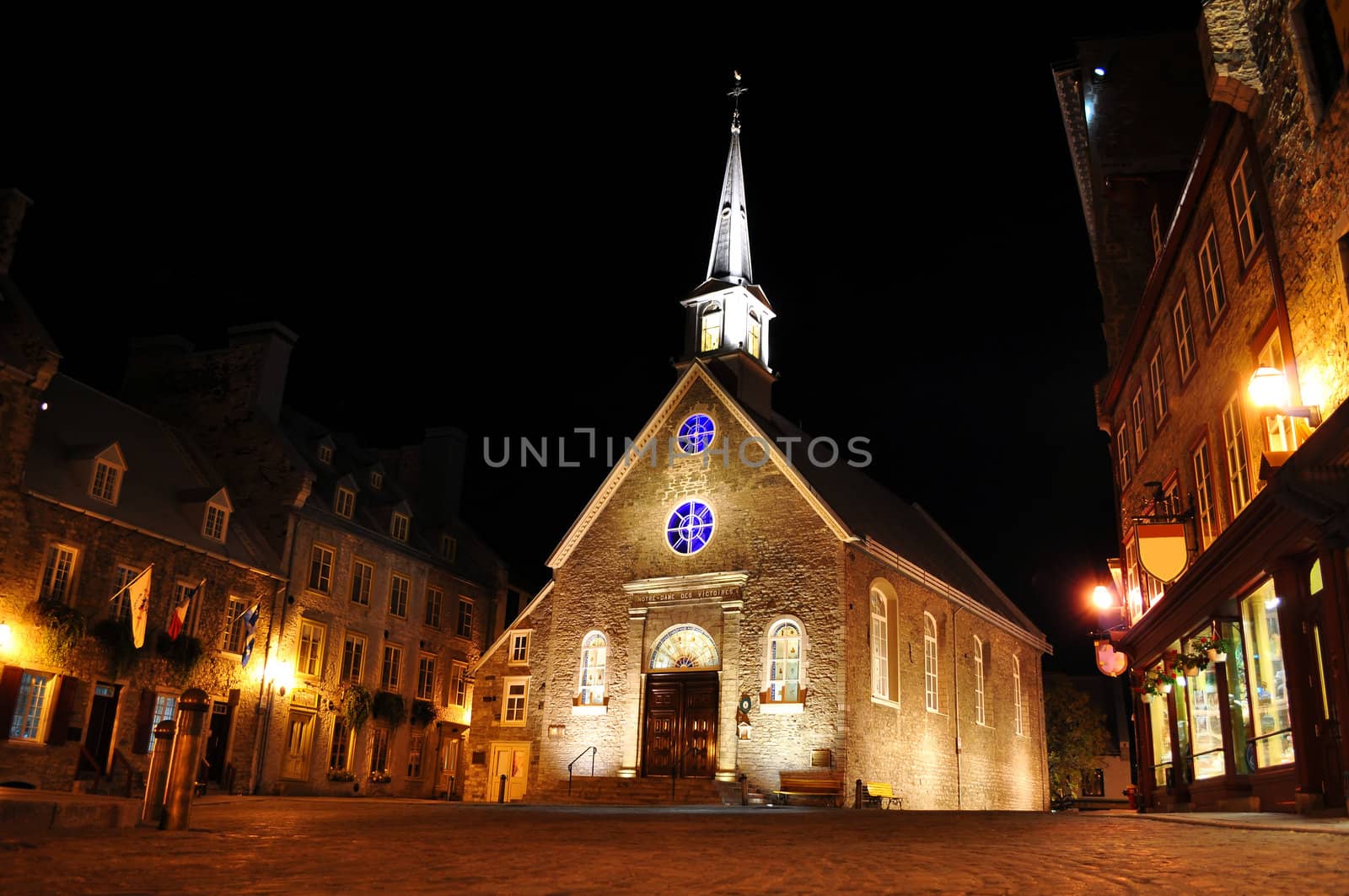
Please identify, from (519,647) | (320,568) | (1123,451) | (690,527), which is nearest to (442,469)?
(320,568)

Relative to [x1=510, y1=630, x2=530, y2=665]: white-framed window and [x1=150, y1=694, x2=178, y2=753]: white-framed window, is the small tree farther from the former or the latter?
[x1=150, y1=694, x2=178, y2=753]: white-framed window

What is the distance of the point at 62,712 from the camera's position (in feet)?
74.3

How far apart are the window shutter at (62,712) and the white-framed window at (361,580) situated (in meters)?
9.51

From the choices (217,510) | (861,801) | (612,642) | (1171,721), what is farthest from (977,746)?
(217,510)

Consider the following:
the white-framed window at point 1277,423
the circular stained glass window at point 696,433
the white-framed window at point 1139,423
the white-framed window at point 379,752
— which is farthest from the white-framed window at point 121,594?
the white-framed window at point 1277,423

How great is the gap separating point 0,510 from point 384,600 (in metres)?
12.8

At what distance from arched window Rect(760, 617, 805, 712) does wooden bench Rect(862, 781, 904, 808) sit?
7.78ft

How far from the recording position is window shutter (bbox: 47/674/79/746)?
2245 centimetres

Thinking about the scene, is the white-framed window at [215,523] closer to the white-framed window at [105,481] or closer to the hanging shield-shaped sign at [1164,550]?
the white-framed window at [105,481]

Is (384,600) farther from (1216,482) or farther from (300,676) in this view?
(1216,482)

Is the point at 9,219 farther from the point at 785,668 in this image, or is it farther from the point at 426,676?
the point at 785,668

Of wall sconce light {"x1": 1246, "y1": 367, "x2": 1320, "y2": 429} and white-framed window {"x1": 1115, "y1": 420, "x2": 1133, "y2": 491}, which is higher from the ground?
white-framed window {"x1": 1115, "y1": 420, "x2": 1133, "y2": 491}

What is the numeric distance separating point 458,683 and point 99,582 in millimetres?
14348

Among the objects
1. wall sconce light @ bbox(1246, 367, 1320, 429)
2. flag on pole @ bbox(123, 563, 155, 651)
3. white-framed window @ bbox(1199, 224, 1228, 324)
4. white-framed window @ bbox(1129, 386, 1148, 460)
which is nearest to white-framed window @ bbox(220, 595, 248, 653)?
flag on pole @ bbox(123, 563, 155, 651)
